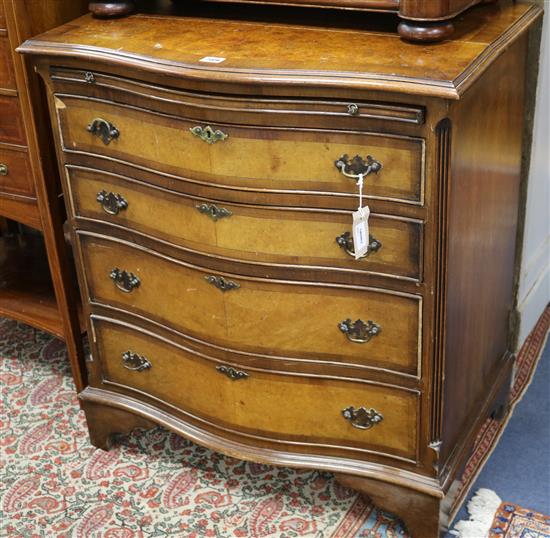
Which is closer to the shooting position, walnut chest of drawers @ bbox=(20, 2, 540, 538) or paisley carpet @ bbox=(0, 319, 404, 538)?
walnut chest of drawers @ bbox=(20, 2, 540, 538)

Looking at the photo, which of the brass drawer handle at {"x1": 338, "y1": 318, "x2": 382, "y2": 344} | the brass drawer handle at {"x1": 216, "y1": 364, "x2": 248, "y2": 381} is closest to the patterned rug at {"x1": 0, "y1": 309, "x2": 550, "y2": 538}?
the brass drawer handle at {"x1": 216, "y1": 364, "x2": 248, "y2": 381}

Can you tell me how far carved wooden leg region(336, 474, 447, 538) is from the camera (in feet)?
6.63

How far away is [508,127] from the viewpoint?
2.07 m

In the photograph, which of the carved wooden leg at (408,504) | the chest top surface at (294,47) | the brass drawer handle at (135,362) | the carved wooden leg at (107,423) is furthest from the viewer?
the carved wooden leg at (107,423)

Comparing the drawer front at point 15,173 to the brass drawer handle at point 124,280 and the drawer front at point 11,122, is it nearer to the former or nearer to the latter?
the drawer front at point 11,122

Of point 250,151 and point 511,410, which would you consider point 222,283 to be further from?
point 511,410

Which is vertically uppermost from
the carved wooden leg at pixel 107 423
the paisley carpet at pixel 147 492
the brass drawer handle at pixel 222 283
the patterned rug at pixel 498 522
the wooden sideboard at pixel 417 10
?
the wooden sideboard at pixel 417 10

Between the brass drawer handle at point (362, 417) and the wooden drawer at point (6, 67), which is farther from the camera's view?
the wooden drawer at point (6, 67)

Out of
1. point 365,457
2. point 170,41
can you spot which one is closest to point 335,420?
point 365,457

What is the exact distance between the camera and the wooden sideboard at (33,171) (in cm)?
213

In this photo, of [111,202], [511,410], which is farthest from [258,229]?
[511,410]

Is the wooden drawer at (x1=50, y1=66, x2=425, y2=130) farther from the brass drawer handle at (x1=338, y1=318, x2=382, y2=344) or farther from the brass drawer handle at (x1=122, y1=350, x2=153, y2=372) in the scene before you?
the brass drawer handle at (x1=122, y1=350, x2=153, y2=372)

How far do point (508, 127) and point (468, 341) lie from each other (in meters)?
0.50

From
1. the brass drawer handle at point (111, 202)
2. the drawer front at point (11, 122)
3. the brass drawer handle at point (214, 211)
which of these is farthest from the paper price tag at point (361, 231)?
the drawer front at point (11, 122)
